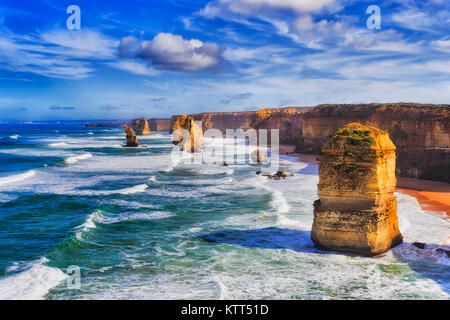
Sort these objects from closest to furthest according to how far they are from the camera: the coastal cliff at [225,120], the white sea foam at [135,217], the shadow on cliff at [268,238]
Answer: the shadow on cliff at [268,238] → the white sea foam at [135,217] → the coastal cliff at [225,120]

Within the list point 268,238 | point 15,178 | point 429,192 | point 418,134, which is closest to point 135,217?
point 268,238

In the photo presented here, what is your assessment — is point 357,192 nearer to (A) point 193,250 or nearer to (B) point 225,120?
(A) point 193,250

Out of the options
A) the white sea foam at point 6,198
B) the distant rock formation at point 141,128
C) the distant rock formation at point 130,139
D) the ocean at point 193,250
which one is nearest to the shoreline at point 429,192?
the ocean at point 193,250

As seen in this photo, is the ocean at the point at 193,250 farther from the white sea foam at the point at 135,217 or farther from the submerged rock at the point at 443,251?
the submerged rock at the point at 443,251

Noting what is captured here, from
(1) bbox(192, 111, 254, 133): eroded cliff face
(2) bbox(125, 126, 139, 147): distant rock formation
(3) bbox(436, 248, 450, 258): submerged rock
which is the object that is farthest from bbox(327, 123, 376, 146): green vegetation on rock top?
(1) bbox(192, 111, 254, 133): eroded cliff face

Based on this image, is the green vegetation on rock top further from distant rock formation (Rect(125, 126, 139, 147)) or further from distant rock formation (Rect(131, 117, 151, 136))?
distant rock formation (Rect(131, 117, 151, 136))

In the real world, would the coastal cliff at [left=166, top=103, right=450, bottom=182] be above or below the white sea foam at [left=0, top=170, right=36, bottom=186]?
above
